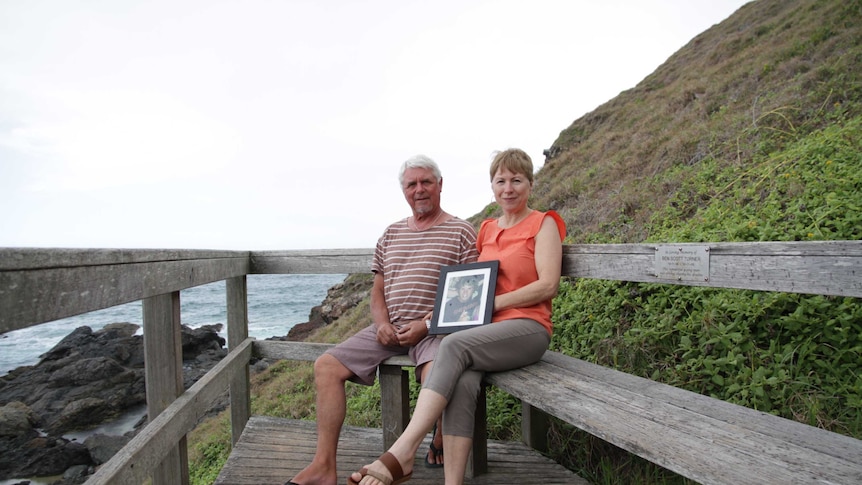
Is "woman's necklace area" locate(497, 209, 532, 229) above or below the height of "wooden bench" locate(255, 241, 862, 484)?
above

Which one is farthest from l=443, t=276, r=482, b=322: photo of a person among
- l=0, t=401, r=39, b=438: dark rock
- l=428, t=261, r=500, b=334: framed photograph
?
l=0, t=401, r=39, b=438: dark rock

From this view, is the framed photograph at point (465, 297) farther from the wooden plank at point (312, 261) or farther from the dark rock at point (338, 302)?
the dark rock at point (338, 302)

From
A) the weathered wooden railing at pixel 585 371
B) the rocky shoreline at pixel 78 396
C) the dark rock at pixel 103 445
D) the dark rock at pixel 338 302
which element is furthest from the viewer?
the dark rock at pixel 338 302

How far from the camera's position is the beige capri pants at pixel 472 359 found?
7.37 feet

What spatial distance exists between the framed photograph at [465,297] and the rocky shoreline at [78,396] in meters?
7.73

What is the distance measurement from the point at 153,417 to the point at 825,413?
3.18m

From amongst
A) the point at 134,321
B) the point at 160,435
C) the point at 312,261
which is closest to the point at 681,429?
the point at 160,435

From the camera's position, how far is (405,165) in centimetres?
304

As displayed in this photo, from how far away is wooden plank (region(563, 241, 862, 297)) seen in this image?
171 centimetres

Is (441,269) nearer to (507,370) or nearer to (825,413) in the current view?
(507,370)

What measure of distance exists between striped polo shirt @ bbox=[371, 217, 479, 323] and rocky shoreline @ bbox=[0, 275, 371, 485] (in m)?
7.44

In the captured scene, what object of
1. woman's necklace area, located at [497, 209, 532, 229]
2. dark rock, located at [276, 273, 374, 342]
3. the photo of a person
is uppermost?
woman's necklace area, located at [497, 209, 532, 229]

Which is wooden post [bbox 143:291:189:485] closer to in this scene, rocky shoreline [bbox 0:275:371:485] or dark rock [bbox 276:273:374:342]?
rocky shoreline [bbox 0:275:371:485]

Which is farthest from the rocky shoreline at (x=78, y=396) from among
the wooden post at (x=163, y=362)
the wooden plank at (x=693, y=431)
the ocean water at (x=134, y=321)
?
the wooden plank at (x=693, y=431)
